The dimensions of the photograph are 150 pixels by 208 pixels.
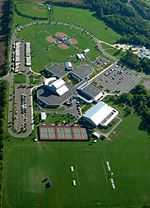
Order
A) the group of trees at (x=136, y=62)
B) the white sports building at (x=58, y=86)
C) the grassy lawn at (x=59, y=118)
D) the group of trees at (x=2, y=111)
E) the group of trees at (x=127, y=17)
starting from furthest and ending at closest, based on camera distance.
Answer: the group of trees at (x=127, y=17) < the group of trees at (x=136, y=62) < the white sports building at (x=58, y=86) < the grassy lawn at (x=59, y=118) < the group of trees at (x=2, y=111)

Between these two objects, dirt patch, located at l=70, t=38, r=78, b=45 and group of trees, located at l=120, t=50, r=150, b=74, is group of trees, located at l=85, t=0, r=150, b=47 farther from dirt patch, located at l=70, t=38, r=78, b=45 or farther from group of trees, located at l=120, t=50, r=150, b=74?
dirt patch, located at l=70, t=38, r=78, b=45

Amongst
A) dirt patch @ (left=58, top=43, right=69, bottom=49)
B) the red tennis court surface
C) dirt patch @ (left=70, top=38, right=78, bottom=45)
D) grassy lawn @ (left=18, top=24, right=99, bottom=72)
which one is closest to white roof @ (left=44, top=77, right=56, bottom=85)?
grassy lawn @ (left=18, top=24, right=99, bottom=72)

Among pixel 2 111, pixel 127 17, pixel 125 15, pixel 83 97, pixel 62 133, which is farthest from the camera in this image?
pixel 125 15

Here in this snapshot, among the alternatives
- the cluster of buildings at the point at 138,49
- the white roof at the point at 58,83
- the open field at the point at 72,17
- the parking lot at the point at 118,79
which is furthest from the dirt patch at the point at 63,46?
the white roof at the point at 58,83

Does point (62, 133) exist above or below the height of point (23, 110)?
below

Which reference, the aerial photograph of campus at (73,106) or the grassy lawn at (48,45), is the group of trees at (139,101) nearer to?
the aerial photograph of campus at (73,106)

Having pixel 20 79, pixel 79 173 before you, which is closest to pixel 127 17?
pixel 20 79

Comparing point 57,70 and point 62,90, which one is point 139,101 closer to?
point 62,90
